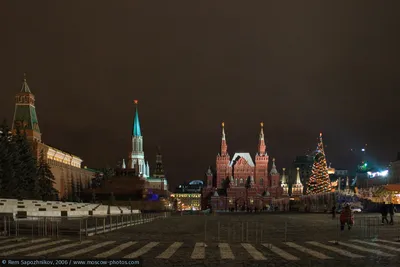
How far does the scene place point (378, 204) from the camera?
64.6 m

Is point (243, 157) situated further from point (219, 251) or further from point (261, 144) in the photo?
point (219, 251)

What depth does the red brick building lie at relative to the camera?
15525 cm

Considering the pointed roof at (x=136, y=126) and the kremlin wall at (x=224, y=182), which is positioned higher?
the pointed roof at (x=136, y=126)

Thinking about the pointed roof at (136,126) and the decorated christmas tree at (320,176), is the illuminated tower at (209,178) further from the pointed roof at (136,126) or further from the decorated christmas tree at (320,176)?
the decorated christmas tree at (320,176)

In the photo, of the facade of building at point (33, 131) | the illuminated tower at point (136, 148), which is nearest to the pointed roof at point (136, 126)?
the illuminated tower at point (136, 148)

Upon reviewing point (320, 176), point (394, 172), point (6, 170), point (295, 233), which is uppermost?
point (6, 170)

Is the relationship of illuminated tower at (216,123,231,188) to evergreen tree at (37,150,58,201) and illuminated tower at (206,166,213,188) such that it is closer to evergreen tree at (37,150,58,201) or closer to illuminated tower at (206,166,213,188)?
illuminated tower at (206,166,213,188)

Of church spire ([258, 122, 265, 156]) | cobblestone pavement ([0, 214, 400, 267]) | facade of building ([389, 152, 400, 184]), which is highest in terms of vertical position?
church spire ([258, 122, 265, 156])

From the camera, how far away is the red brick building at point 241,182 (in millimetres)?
155250

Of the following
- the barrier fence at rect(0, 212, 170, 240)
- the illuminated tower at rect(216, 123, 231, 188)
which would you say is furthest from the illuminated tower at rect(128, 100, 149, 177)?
the barrier fence at rect(0, 212, 170, 240)

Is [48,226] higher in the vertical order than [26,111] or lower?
lower

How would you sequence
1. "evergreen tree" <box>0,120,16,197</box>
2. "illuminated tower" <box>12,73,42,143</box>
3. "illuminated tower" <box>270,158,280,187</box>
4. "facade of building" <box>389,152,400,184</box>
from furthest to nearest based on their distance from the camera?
"illuminated tower" <box>270,158,280,187</box> < "facade of building" <box>389,152,400,184</box> < "illuminated tower" <box>12,73,42,143</box> < "evergreen tree" <box>0,120,16,197</box>

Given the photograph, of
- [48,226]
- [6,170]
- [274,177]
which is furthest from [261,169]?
[48,226]

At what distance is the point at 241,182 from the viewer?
159750 mm
